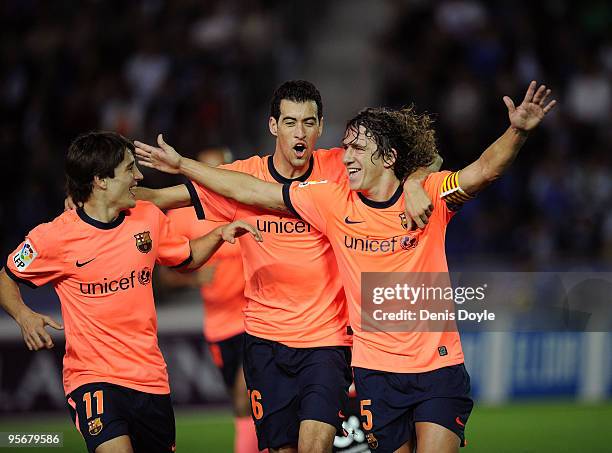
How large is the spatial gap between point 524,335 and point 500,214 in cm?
201

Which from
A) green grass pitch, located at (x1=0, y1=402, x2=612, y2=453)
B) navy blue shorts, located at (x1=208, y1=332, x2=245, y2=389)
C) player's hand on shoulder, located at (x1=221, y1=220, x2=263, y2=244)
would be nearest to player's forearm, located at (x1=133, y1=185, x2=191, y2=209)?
player's hand on shoulder, located at (x1=221, y1=220, x2=263, y2=244)

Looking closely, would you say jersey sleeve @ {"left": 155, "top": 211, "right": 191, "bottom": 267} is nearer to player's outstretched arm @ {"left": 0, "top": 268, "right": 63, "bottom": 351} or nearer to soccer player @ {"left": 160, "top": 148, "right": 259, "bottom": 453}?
player's outstretched arm @ {"left": 0, "top": 268, "right": 63, "bottom": 351}

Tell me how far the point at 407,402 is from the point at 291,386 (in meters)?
0.89

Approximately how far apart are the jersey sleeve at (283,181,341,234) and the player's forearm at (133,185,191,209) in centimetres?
71

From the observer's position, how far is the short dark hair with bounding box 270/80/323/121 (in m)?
6.93

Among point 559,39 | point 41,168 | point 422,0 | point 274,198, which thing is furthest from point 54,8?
point 274,198

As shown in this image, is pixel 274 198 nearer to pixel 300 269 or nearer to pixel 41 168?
pixel 300 269

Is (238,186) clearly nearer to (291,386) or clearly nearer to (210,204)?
(210,204)

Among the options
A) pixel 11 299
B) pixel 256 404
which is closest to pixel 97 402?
pixel 11 299

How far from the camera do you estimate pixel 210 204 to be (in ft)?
23.0

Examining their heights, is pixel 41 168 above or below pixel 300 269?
above

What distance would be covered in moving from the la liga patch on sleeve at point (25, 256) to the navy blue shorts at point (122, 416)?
2.65 ft

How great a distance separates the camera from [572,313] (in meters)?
11.1

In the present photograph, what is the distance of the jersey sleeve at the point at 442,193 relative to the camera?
637 centimetres
